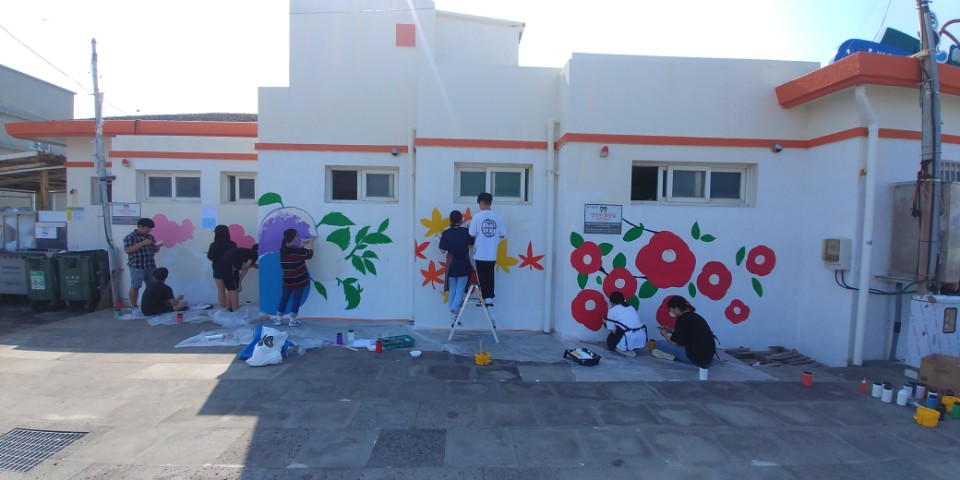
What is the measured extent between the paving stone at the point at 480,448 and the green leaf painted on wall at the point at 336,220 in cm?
438

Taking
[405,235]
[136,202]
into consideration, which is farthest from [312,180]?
[136,202]

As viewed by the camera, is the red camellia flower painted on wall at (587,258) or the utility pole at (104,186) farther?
the utility pole at (104,186)

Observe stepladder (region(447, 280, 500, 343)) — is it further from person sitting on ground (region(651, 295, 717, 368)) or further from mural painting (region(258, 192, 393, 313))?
person sitting on ground (region(651, 295, 717, 368))

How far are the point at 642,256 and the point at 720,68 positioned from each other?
292 cm

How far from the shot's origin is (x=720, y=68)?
6.54 meters

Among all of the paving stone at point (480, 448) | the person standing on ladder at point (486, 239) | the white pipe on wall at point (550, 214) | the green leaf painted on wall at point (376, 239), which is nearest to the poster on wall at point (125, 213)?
the green leaf painted on wall at point (376, 239)

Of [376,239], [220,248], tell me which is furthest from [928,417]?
[220,248]

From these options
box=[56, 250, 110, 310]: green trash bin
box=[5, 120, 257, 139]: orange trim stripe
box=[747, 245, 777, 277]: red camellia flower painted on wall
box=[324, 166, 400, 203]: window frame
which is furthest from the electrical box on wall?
box=[56, 250, 110, 310]: green trash bin

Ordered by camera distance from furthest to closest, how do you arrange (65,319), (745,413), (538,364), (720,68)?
1. (65,319)
2. (720,68)
3. (538,364)
4. (745,413)

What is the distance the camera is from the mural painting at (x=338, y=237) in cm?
732

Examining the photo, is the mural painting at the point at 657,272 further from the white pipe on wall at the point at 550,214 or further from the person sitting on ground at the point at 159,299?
the person sitting on ground at the point at 159,299

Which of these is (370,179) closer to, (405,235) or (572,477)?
(405,235)

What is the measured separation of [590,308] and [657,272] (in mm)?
1109

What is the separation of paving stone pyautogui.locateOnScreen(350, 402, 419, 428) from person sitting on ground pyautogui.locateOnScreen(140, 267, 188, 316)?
5.57 metres
